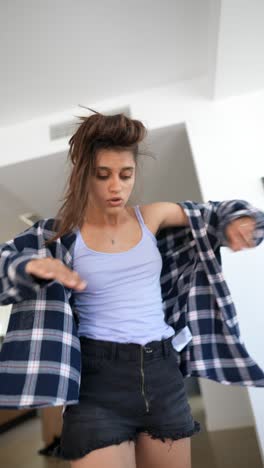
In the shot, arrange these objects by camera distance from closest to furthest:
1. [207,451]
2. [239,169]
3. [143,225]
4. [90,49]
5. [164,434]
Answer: [164,434] < [143,225] < [90,49] < [239,169] < [207,451]

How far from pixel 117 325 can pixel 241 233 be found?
322mm

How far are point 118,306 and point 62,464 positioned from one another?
1566 mm

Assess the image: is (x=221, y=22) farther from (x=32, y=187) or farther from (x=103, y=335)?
(x=32, y=187)

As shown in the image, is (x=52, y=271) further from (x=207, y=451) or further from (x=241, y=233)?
(x=207, y=451)

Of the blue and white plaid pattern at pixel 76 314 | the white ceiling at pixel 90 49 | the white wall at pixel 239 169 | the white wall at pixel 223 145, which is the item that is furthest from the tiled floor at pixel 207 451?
the white ceiling at pixel 90 49

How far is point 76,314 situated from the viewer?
2.51ft

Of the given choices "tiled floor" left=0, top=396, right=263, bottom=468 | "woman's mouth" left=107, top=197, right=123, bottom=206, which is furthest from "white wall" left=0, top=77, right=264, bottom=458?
"woman's mouth" left=107, top=197, right=123, bottom=206

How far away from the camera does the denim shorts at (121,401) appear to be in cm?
63

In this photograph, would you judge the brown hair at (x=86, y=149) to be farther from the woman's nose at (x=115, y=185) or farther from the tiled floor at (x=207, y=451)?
the tiled floor at (x=207, y=451)

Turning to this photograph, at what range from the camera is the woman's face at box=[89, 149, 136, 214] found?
734mm

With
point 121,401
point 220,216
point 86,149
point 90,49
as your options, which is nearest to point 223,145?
point 90,49

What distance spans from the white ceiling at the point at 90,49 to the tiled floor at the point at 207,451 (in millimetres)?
Answer: 1827

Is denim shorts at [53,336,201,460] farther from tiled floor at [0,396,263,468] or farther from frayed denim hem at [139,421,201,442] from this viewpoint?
tiled floor at [0,396,263,468]

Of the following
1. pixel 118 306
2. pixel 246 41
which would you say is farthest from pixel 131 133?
pixel 246 41
